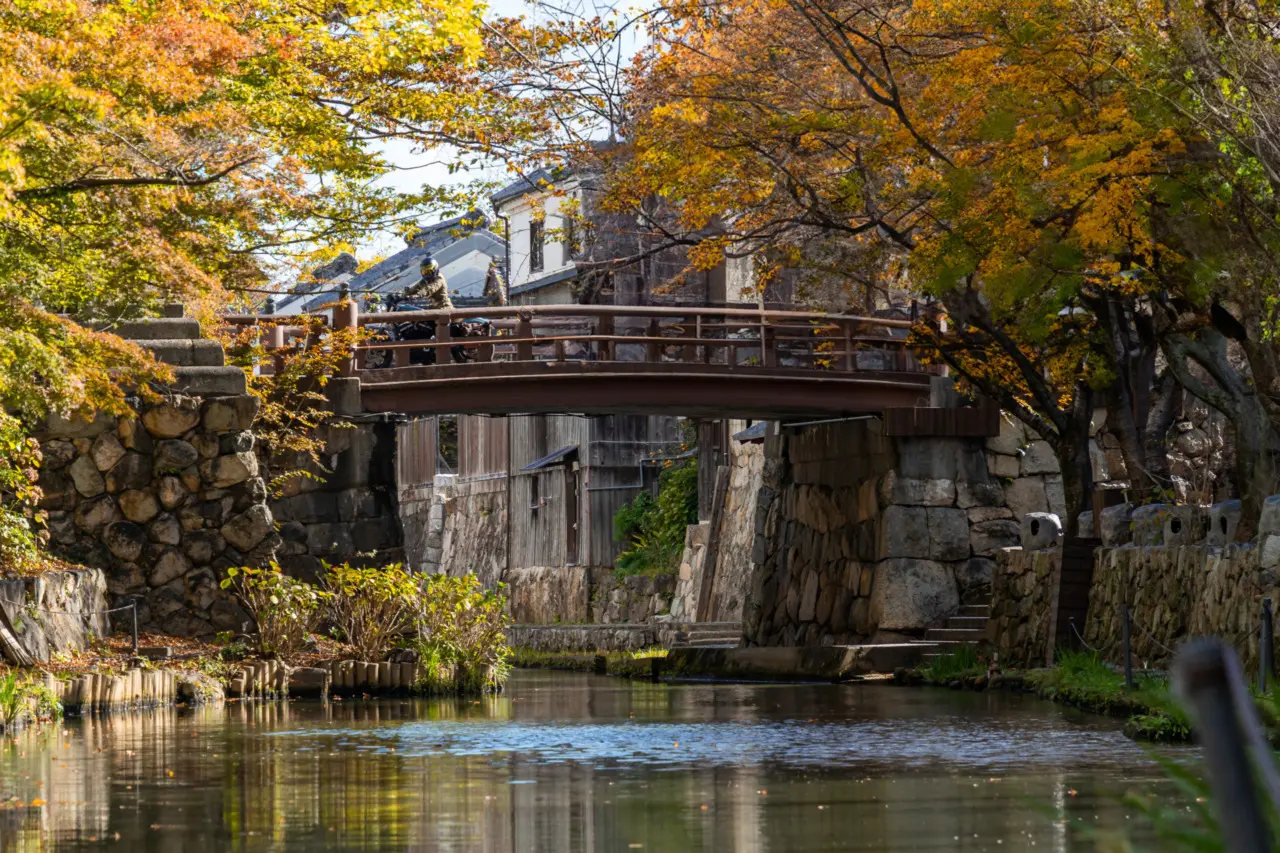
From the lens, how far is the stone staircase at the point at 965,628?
84.6ft

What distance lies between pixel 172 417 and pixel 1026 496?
46.3 feet

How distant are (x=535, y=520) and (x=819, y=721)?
27.7m

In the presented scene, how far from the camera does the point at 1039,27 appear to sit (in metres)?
17.5

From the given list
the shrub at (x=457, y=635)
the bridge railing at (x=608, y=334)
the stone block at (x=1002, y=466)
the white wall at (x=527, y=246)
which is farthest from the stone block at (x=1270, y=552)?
the white wall at (x=527, y=246)

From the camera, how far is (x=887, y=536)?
28375 mm

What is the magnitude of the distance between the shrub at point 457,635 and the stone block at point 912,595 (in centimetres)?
833

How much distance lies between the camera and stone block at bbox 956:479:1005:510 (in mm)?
28797

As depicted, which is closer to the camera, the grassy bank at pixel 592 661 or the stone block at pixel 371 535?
the stone block at pixel 371 535

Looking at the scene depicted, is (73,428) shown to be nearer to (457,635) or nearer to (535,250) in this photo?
(457,635)

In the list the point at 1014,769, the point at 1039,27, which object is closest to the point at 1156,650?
the point at 1039,27

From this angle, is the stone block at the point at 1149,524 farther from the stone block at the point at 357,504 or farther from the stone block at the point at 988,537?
the stone block at the point at 357,504

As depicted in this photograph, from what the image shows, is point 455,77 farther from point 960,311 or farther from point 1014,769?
point 1014,769

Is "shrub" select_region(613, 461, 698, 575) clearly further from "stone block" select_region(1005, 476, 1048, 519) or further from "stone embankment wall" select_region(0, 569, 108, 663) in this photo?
"stone embankment wall" select_region(0, 569, 108, 663)

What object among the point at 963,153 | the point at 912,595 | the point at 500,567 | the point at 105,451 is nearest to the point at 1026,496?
the point at 912,595
